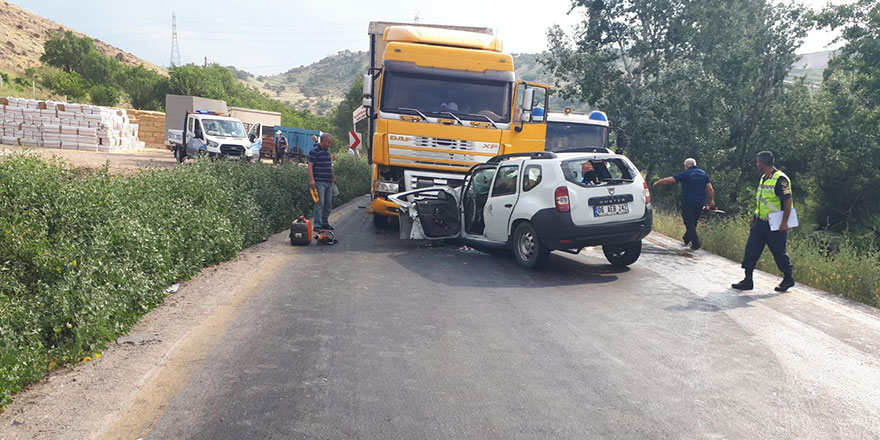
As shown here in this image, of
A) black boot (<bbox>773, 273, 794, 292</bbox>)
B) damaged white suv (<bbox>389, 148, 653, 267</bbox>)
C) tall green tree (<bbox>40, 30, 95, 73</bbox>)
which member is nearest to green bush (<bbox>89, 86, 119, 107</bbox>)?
tall green tree (<bbox>40, 30, 95, 73</bbox>)

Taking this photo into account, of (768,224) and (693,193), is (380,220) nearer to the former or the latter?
(693,193)

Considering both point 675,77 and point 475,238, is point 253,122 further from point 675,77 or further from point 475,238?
point 475,238

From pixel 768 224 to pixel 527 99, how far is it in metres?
5.20

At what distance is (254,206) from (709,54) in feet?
75.0

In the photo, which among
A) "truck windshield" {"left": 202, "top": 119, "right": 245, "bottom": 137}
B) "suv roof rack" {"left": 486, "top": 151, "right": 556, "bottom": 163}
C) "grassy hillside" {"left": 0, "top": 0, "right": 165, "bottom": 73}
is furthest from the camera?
"grassy hillside" {"left": 0, "top": 0, "right": 165, "bottom": 73}

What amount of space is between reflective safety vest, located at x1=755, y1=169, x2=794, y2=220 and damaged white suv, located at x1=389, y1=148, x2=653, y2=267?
1.43m

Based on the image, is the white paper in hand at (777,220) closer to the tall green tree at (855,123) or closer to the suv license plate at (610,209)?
the suv license plate at (610,209)

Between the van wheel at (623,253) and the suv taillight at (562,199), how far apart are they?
1191 millimetres

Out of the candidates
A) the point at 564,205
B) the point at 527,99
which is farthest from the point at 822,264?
the point at 527,99

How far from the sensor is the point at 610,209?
8727mm

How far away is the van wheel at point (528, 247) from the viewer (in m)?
8.91

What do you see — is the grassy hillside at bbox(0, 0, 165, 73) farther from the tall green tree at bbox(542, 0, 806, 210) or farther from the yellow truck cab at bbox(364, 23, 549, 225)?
the yellow truck cab at bbox(364, 23, 549, 225)

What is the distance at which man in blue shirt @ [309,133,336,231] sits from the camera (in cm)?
1126

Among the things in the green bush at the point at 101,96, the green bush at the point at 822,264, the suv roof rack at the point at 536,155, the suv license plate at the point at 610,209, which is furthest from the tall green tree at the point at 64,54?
the suv license plate at the point at 610,209
